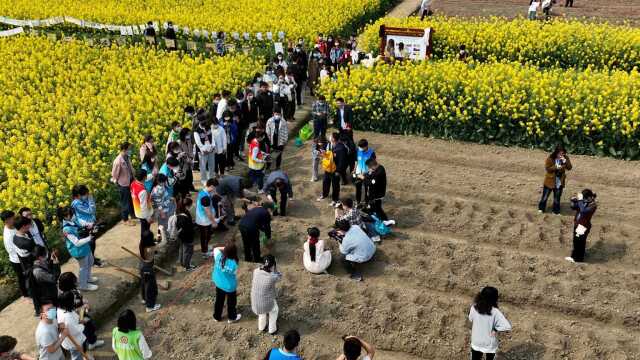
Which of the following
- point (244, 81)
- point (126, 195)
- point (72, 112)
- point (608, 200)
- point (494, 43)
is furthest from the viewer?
point (494, 43)

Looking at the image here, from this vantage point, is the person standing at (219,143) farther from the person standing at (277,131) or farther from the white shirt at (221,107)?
the person standing at (277,131)

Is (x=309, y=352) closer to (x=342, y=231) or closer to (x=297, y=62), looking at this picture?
(x=342, y=231)

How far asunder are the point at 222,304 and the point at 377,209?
14.1ft

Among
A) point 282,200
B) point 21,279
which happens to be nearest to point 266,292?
point 282,200

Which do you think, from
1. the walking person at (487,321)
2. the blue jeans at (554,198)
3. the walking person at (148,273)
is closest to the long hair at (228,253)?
the walking person at (148,273)

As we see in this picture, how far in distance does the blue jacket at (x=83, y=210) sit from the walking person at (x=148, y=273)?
1.20 metres

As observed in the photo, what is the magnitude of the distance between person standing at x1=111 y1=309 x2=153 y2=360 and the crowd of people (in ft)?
0.05

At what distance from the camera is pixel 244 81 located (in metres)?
A: 20.5

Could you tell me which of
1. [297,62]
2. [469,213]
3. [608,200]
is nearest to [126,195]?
[469,213]

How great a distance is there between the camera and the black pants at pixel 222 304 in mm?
10328

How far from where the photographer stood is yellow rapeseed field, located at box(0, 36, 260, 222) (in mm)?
14219

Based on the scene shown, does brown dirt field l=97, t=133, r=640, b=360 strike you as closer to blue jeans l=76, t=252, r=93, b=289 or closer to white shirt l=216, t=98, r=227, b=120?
blue jeans l=76, t=252, r=93, b=289

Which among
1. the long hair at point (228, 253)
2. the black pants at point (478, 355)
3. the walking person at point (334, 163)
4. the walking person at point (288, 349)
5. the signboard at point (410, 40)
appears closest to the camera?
the walking person at point (288, 349)

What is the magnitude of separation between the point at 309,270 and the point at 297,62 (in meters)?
10.6
